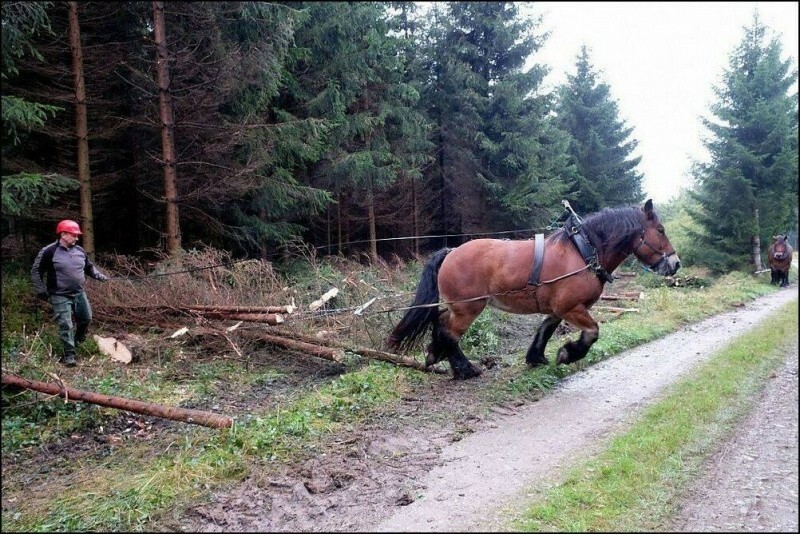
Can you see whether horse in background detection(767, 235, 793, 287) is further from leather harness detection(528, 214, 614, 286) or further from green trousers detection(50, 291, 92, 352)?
green trousers detection(50, 291, 92, 352)

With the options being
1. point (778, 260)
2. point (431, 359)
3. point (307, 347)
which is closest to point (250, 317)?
point (307, 347)

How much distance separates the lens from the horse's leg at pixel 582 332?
5410 mm

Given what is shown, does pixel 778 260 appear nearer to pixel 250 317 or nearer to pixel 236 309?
pixel 250 317

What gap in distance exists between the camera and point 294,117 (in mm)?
8898

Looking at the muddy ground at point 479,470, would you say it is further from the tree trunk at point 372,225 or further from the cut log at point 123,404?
the tree trunk at point 372,225

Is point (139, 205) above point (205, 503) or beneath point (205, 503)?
above

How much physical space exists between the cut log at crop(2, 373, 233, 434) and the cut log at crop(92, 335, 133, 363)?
1800 mm

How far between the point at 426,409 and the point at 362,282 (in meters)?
4.30

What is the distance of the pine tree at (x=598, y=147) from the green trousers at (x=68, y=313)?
7.05 m

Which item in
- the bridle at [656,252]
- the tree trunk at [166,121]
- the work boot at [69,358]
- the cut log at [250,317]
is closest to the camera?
the tree trunk at [166,121]

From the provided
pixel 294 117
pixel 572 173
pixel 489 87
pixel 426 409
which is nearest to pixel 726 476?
pixel 426 409

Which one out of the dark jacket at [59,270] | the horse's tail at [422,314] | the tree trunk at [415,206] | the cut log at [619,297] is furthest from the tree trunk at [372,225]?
the dark jacket at [59,270]

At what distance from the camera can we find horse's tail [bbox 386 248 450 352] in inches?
235

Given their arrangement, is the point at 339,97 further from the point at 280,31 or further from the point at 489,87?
the point at 489,87
